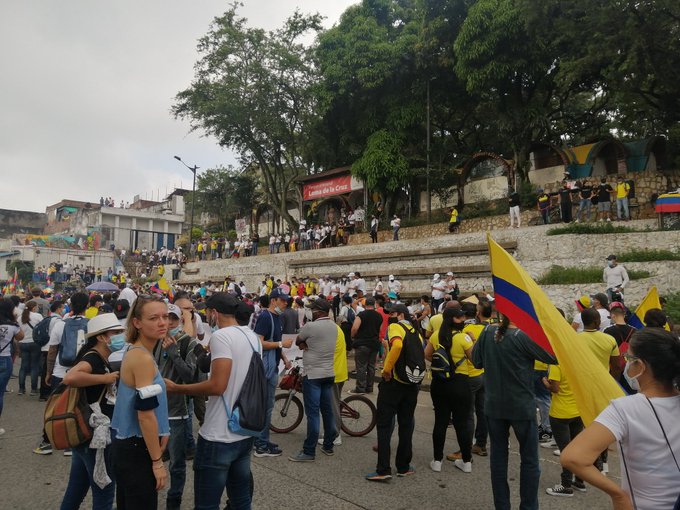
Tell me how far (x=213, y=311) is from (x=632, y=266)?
564 inches

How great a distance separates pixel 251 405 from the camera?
319 centimetres

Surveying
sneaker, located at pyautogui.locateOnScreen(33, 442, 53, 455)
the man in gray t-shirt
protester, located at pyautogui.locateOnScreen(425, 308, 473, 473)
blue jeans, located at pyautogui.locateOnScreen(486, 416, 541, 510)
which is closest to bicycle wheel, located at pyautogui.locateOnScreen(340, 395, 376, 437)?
the man in gray t-shirt

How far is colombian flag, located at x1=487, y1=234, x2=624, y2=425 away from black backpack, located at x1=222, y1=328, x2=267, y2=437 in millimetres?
1800

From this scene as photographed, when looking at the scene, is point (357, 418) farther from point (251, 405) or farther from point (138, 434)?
point (138, 434)

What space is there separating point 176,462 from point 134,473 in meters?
1.60

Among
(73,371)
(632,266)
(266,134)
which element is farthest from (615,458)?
(266,134)

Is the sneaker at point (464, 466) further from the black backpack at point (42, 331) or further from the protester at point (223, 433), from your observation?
the black backpack at point (42, 331)

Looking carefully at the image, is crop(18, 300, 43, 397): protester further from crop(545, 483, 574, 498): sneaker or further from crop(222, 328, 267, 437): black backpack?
crop(545, 483, 574, 498): sneaker

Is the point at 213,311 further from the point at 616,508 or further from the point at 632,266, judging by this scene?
the point at 632,266

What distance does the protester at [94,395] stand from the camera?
132 inches

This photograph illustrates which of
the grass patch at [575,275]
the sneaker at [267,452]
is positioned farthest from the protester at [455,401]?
the grass patch at [575,275]

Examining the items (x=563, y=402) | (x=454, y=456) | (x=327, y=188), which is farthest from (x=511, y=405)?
(x=327, y=188)

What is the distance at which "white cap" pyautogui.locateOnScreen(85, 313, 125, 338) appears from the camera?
3598 mm

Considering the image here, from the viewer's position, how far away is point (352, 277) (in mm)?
18516
